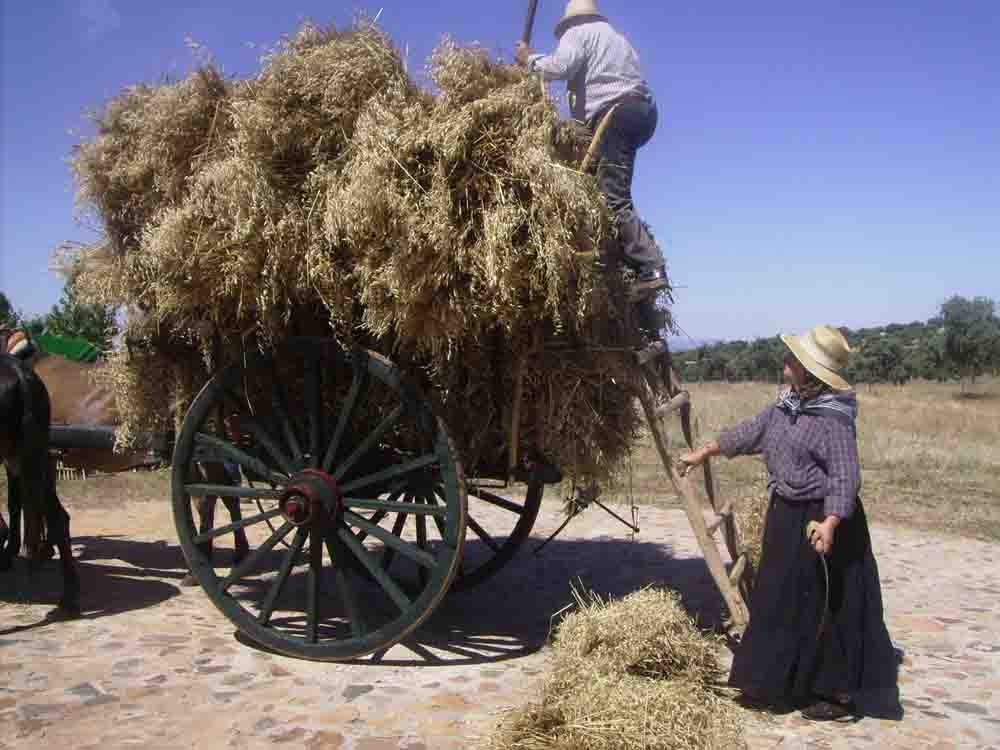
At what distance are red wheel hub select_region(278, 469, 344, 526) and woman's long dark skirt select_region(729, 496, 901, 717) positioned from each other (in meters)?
2.07

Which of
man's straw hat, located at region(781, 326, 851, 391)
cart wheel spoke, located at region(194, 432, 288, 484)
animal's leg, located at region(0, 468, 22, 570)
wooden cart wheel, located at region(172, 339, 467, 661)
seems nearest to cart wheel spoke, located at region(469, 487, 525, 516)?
wooden cart wheel, located at region(172, 339, 467, 661)

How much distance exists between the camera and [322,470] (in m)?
4.39

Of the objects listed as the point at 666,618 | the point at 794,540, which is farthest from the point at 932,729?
the point at 666,618

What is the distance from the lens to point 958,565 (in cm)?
693

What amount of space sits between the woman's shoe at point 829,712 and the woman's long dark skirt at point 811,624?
5 centimetres

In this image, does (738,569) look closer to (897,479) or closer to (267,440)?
(267,440)

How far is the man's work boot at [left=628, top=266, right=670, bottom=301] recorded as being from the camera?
13.9 ft

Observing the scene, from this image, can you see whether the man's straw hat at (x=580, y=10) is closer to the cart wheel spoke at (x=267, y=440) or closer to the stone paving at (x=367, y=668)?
the cart wheel spoke at (x=267, y=440)

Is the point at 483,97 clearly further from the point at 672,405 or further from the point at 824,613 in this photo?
the point at 824,613

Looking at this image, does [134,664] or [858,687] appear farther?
[134,664]

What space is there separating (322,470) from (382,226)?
1379mm

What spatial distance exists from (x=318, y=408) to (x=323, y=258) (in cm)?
88

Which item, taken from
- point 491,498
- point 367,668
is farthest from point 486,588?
point 367,668

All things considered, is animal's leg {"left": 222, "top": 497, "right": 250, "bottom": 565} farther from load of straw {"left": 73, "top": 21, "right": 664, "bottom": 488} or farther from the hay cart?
load of straw {"left": 73, "top": 21, "right": 664, "bottom": 488}
